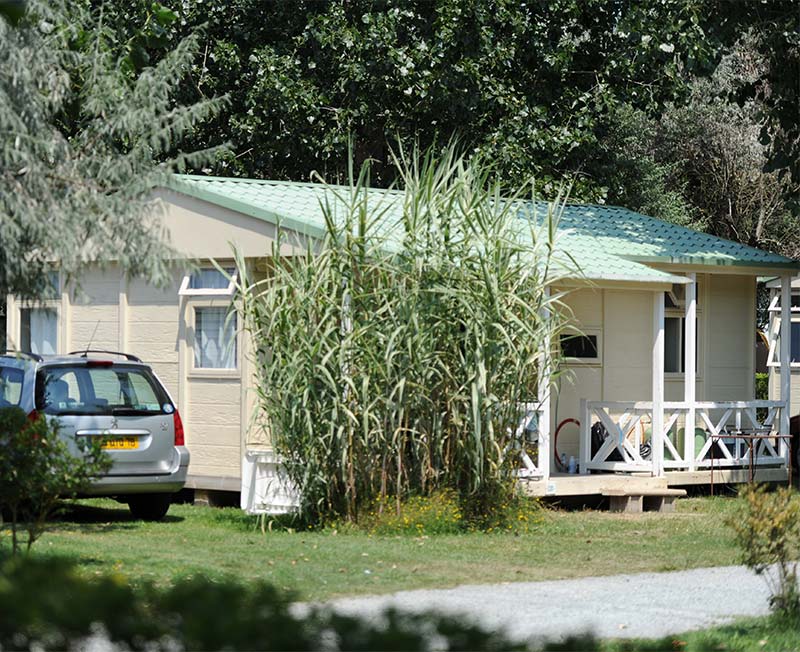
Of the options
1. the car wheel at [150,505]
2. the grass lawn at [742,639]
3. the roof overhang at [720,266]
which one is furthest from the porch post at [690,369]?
the grass lawn at [742,639]

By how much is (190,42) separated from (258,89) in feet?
52.5

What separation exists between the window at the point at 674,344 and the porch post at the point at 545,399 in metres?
3.96

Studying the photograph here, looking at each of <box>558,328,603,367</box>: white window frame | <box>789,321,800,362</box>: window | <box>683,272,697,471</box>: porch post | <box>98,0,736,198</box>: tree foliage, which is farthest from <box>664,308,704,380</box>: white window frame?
<box>98,0,736,198</box>: tree foliage

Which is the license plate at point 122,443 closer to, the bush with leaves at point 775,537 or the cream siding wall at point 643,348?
the cream siding wall at point 643,348

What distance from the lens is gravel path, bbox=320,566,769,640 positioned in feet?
28.8

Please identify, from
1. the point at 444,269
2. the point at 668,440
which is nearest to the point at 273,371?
the point at 444,269

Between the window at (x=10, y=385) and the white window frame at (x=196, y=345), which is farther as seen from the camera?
the white window frame at (x=196, y=345)

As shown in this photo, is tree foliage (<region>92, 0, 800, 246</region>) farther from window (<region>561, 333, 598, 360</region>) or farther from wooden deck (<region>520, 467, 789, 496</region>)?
wooden deck (<region>520, 467, 789, 496</region>)

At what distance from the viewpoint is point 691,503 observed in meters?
17.1

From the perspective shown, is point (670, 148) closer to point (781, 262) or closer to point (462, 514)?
point (781, 262)

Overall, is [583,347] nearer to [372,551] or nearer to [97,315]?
[97,315]

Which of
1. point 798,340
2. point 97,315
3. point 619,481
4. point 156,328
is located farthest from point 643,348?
point 97,315

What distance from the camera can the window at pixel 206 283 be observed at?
Answer: 1666 centimetres

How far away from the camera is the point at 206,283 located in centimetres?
1684
